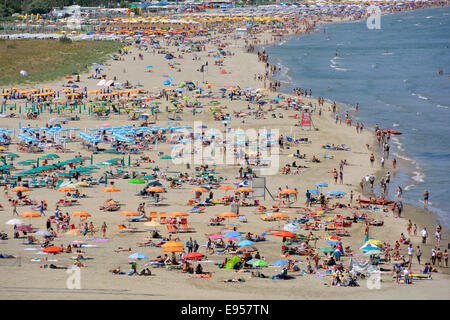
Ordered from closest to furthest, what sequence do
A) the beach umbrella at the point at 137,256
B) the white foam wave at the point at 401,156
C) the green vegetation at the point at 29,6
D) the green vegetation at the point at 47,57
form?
the beach umbrella at the point at 137,256 → the white foam wave at the point at 401,156 → the green vegetation at the point at 47,57 → the green vegetation at the point at 29,6

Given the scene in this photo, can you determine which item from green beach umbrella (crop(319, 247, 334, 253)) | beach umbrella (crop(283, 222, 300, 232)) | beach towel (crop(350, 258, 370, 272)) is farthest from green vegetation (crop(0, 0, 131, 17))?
beach towel (crop(350, 258, 370, 272))

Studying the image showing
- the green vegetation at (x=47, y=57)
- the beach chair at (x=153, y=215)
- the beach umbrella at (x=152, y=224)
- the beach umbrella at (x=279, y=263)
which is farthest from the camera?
the green vegetation at (x=47, y=57)

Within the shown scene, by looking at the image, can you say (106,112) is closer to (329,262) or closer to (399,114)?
(399,114)

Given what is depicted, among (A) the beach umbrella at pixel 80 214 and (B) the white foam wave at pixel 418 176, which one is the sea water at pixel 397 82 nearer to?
(B) the white foam wave at pixel 418 176

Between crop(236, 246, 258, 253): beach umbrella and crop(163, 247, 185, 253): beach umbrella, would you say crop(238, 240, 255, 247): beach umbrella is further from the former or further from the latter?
crop(163, 247, 185, 253): beach umbrella

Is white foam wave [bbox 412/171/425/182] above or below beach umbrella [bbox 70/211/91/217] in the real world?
below

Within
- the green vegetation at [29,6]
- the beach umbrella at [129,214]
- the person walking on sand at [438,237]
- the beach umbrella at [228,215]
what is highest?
the green vegetation at [29,6]

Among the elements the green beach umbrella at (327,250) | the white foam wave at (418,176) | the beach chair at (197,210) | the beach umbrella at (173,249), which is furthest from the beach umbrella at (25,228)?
the white foam wave at (418,176)

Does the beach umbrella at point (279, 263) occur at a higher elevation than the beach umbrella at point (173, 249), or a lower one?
lower
